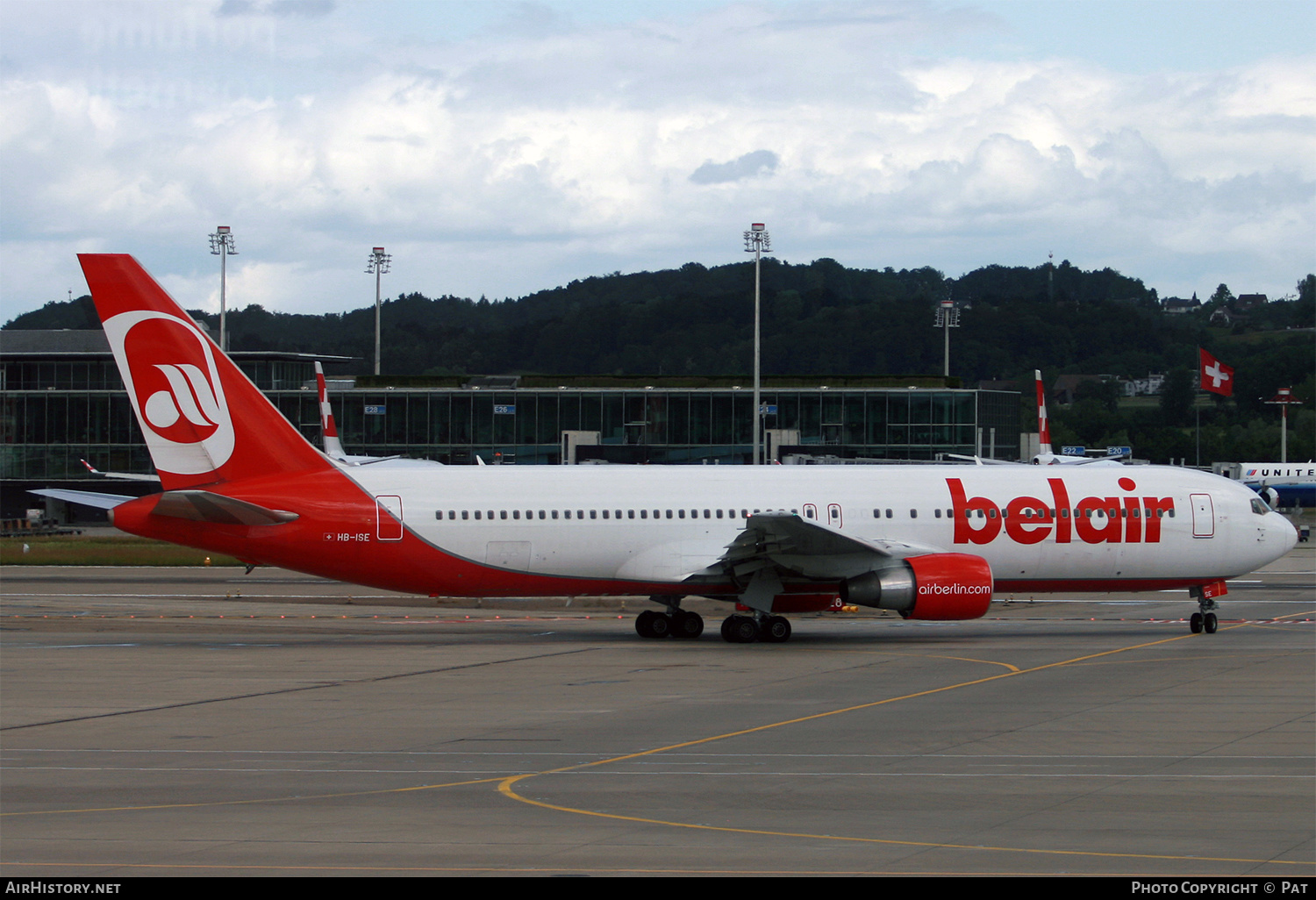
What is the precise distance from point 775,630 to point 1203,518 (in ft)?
33.6

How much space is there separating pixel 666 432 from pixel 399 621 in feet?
151

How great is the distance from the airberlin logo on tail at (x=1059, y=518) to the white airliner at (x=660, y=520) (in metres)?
0.04

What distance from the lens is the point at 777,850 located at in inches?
468

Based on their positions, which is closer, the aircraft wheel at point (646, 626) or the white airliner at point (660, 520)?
the white airliner at point (660, 520)

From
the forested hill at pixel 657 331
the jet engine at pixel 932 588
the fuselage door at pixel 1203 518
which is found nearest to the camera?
the jet engine at pixel 932 588

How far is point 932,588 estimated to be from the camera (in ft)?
93.6

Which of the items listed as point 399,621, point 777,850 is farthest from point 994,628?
point 777,850

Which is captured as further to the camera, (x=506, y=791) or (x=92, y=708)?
(x=92, y=708)

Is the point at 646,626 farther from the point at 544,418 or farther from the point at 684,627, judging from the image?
the point at 544,418

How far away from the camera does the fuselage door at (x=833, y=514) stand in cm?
3094

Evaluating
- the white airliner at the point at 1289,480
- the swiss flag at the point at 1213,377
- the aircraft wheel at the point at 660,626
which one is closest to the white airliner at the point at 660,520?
the aircraft wheel at the point at 660,626

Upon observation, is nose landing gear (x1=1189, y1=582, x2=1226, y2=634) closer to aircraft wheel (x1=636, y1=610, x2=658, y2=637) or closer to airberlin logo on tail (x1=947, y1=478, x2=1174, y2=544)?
airberlin logo on tail (x1=947, y1=478, x2=1174, y2=544)

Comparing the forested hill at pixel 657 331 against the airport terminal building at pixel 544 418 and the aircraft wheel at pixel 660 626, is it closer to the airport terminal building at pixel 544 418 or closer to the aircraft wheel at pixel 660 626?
the airport terminal building at pixel 544 418

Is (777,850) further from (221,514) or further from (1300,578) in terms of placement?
(1300,578)
